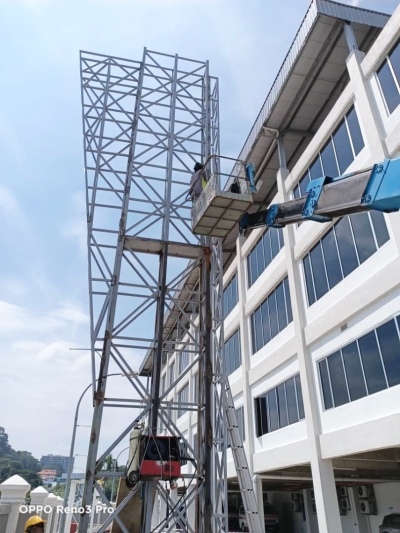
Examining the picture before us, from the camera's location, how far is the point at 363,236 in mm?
12094

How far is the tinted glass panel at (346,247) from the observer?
1253 cm

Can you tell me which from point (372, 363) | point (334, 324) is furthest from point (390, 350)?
point (334, 324)

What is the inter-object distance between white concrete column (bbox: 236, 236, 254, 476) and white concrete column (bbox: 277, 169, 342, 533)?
5.15m

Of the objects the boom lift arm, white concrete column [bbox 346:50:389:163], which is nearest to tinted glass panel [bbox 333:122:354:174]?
white concrete column [bbox 346:50:389:163]

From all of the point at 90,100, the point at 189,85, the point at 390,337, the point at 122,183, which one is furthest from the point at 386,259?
the point at 90,100

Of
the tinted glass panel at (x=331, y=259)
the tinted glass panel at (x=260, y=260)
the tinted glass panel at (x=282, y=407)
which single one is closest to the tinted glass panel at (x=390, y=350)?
the tinted glass panel at (x=331, y=259)

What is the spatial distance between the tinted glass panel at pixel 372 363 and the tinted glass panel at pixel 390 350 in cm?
22

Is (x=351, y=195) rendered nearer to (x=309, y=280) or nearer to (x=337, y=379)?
(x=337, y=379)

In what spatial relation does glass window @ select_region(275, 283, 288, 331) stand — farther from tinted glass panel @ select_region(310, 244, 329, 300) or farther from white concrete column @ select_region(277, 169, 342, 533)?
tinted glass panel @ select_region(310, 244, 329, 300)

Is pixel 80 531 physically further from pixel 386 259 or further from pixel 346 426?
pixel 386 259

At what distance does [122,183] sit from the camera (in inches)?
460

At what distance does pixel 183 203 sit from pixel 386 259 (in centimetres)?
583

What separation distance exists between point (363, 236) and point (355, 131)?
366cm

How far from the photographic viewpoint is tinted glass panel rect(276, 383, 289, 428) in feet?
50.7
